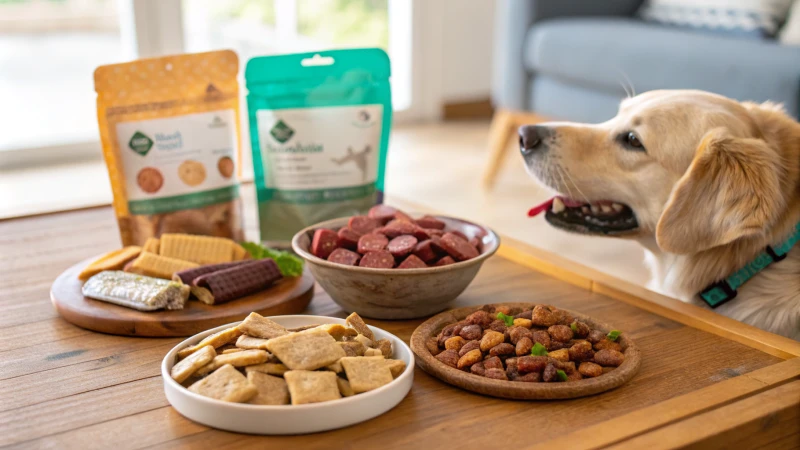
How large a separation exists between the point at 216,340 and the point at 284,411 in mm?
172

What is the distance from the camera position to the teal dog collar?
1.20 metres

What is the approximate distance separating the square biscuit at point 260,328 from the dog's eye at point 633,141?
2.27 ft

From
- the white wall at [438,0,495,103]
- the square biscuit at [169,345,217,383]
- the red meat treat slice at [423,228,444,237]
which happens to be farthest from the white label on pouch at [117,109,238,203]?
the white wall at [438,0,495,103]

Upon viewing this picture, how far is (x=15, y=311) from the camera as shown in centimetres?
118

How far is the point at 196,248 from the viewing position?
4.22 ft

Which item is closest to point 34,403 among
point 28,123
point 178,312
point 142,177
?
point 178,312

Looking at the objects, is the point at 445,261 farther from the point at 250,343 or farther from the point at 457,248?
the point at 250,343

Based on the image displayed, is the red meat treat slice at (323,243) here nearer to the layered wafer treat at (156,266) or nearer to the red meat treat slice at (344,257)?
the red meat treat slice at (344,257)

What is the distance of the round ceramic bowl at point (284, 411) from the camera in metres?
0.80

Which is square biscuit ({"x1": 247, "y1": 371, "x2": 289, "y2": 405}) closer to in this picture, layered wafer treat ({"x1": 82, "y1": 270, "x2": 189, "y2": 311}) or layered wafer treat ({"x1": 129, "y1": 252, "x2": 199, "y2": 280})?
layered wafer treat ({"x1": 82, "y1": 270, "x2": 189, "y2": 311})

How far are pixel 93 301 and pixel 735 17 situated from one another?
8.11 ft

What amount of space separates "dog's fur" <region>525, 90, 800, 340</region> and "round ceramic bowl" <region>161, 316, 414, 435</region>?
564 millimetres

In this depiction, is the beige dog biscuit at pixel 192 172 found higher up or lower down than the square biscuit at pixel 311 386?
higher up

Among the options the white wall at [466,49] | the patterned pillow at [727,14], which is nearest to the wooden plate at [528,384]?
the patterned pillow at [727,14]
